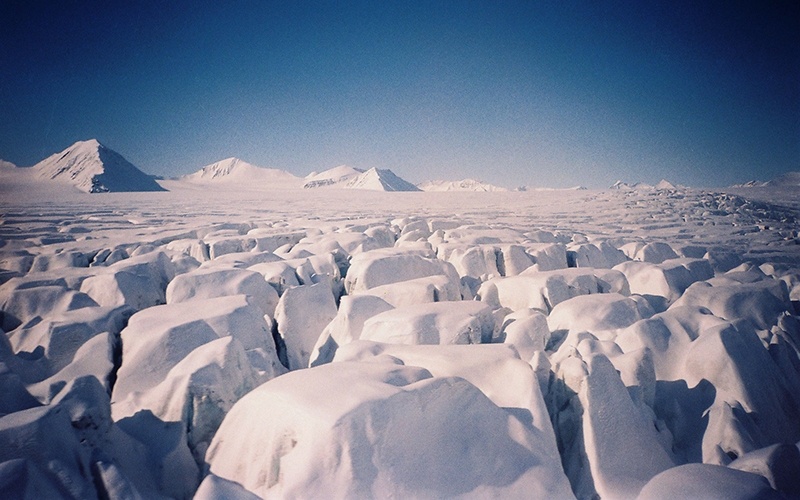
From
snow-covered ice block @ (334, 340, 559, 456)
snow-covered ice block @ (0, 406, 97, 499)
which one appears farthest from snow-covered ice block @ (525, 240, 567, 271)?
snow-covered ice block @ (0, 406, 97, 499)

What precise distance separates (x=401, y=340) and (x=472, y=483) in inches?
87.5

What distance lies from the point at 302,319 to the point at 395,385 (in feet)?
11.8

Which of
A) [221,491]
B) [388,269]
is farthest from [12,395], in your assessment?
[388,269]

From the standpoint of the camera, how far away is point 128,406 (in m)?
3.62

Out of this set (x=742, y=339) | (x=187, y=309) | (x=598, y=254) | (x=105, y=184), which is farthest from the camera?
(x=105, y=184)

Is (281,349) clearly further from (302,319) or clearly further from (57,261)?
(57,261)

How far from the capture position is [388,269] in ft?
26.5

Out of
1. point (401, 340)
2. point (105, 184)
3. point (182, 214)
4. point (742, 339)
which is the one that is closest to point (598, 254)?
point (742, 339)

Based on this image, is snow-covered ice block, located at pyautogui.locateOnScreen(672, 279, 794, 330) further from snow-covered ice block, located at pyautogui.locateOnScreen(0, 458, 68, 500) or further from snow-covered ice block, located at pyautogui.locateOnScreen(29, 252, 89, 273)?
snow-covered ice block, located at pyautogui.locateOnScreen(29, 252, 89, 273)

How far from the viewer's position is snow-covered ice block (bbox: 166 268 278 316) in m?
6.52

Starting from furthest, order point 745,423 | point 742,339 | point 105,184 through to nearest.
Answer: point 105,184 < point 742,339 < point 745,423

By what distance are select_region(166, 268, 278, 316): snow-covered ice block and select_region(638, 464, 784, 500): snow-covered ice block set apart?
584cm

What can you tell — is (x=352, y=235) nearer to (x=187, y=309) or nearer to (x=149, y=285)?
(x=149, y=285)

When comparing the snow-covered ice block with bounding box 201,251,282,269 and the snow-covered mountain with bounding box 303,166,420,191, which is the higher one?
the snow-covered mountain with bounding box 303,166,420,191
